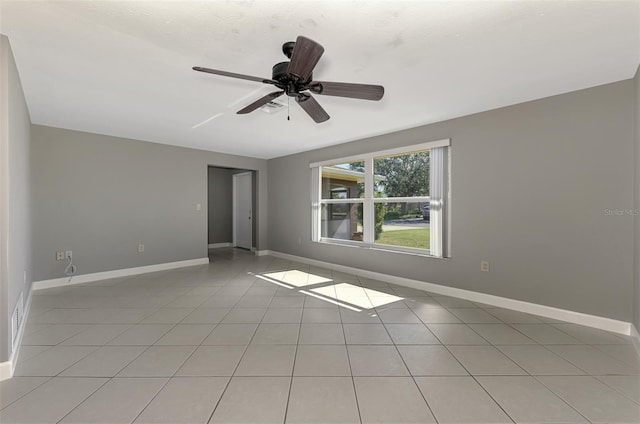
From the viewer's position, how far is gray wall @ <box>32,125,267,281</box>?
384 cm

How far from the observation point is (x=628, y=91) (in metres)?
2.42

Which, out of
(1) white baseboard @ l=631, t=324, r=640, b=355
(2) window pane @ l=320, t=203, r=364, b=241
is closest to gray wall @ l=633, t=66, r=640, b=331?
(1) white baseboard @ l=631, t=324, r=640, b=355

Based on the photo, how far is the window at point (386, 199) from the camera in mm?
3662

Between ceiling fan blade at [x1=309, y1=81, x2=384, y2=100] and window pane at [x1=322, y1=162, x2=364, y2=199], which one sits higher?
ceiling fan blade at [x1=309, y1=81, x2=384, y2=100]

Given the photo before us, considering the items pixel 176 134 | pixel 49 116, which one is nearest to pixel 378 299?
pixel 176 134

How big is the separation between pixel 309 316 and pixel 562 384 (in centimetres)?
201

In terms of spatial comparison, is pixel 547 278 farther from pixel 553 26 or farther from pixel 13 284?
pixel 13 284

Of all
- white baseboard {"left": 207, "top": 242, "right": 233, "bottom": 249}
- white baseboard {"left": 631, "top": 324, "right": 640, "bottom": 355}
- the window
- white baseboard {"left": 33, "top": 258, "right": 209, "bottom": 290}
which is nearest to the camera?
white baseboard {"left": 631, "top": 324, "right": 640, "bottom": 355}

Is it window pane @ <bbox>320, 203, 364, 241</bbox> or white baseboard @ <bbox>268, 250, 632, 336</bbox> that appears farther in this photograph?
window pane @ <bbox>320, 203, 364, 241</bbox>

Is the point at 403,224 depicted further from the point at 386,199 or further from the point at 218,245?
the point at 218,245

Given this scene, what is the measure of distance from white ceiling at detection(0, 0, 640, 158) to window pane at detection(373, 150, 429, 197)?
0.84 m

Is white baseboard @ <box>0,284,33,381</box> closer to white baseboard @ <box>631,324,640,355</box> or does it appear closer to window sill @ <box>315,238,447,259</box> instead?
window sill @ <box>315,238,447,259</box>

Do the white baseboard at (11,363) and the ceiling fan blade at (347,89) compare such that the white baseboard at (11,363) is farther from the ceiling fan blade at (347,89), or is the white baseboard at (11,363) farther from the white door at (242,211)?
the white door at (242,211)

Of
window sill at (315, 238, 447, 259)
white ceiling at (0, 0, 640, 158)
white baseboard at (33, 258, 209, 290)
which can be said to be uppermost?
white ceiling at (0, 0, 640, 158)
